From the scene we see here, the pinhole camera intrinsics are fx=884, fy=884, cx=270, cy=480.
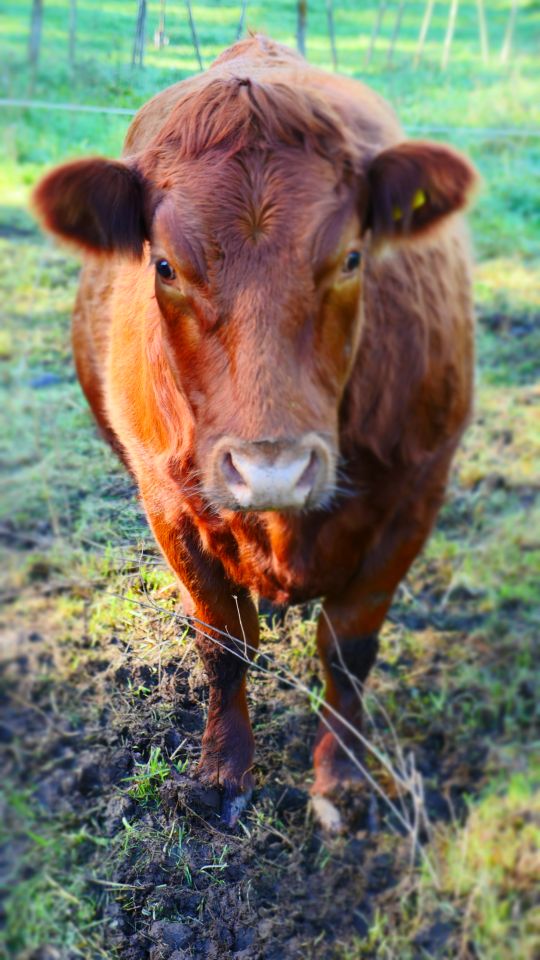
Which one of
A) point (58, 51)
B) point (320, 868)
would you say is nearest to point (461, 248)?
point (320, 868)

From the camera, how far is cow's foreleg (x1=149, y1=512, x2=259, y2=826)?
220 centimetres

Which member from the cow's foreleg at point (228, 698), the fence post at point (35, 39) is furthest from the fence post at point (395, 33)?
the cow's foreleg at point (228, 698)

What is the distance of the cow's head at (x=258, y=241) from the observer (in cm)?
187

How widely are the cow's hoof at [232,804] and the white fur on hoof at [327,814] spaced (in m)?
0.72

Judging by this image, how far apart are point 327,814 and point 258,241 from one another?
1.90m

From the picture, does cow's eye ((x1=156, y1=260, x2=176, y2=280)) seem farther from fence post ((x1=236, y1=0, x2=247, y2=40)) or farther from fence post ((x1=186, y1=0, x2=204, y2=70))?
fence post ((x1=236, y1=0, x2=247, y2=40))

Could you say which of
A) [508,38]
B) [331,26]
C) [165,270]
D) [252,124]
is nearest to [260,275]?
[165,270]

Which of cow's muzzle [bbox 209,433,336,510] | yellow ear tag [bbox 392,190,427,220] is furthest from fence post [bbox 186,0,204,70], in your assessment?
cow's muzzle [bbox 209,433,336,510]

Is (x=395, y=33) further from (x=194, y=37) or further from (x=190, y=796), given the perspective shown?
(x=190, y=796)

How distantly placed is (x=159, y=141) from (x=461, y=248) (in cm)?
134

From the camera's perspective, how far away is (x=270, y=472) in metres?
1.80

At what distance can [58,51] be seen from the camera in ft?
19.0

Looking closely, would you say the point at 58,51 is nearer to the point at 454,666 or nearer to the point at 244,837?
the point at 454,666

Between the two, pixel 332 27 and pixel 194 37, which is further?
pixel 332 27
